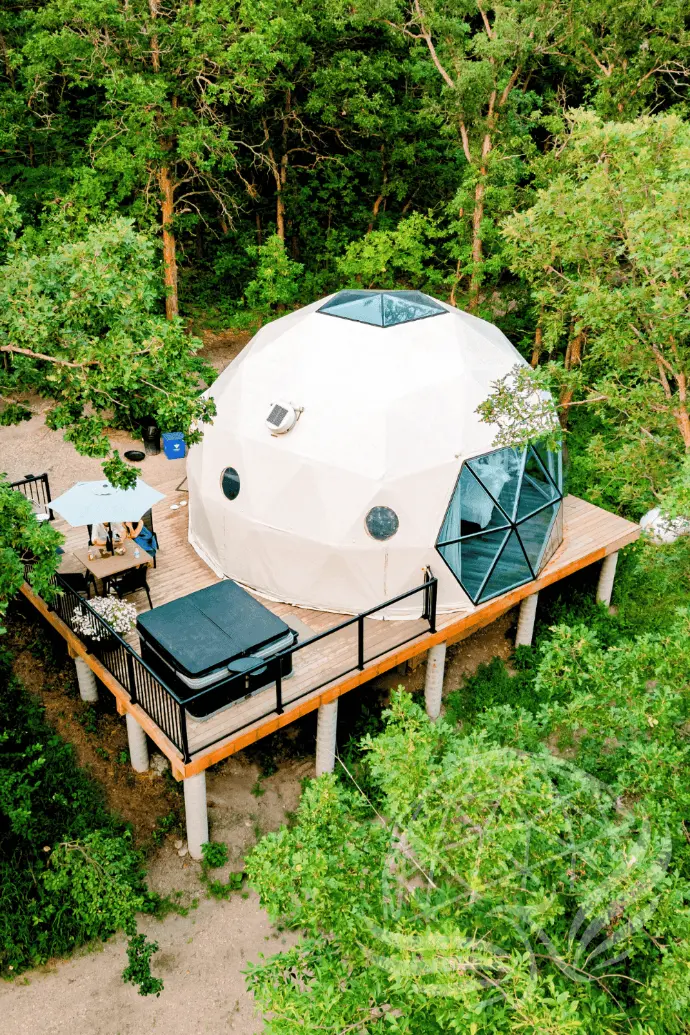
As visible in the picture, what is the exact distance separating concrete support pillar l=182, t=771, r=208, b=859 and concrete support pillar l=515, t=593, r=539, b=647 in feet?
21.0

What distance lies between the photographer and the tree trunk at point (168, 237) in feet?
66.5

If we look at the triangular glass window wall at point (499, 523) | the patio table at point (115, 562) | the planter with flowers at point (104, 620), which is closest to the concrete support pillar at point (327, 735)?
the triangular glass window wall at point (499, 523)

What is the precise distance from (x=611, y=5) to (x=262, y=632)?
16.5 meters

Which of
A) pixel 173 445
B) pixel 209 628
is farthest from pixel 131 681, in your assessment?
pixel 173 445

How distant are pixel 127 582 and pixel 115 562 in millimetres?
359

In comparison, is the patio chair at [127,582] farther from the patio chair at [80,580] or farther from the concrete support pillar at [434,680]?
the concrete support pillar at [434,680]

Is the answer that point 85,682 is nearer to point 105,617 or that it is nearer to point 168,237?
point 105,617

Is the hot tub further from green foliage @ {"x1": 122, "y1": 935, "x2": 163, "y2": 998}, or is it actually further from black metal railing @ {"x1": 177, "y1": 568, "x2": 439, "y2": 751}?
green foliage @ {"x1": 122, "y1": 935, "x2": 163, "y2": 998}

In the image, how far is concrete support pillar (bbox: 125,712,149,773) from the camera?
38.9 ft

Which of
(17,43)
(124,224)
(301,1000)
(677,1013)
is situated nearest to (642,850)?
(677,1013)

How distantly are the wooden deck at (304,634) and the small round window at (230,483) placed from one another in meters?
1.35

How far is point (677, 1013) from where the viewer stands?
4.24 m

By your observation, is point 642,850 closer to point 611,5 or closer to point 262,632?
point 262,632

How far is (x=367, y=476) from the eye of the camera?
12.3 metres
